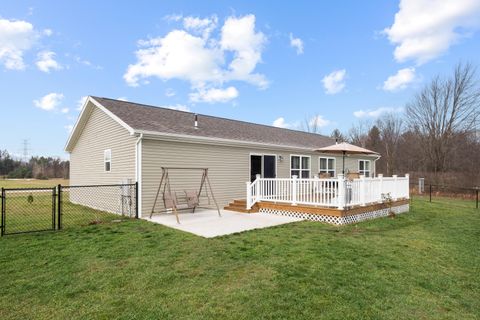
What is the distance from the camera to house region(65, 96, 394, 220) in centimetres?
977

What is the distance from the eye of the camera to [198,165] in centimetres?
1101

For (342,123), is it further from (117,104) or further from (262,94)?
(117,104)

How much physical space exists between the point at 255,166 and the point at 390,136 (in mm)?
25955

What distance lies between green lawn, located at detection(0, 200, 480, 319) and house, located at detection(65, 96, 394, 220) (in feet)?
10.3

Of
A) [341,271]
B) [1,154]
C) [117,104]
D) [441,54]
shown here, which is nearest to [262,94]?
[441,54]

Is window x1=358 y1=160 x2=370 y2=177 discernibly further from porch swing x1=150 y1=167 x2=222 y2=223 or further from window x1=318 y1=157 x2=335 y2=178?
porch swing x1=150 y1=167 x2=222 y2=223

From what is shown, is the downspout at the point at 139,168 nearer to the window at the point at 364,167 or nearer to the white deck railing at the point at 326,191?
the white deck railing at the point at 326,191

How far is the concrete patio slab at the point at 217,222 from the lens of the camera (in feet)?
24.5

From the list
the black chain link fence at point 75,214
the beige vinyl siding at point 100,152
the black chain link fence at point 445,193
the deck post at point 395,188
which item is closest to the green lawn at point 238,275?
the black chain link fence at point 75,214

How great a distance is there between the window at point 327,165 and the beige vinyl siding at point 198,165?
3536 mm

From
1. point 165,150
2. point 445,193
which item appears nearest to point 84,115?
point 165,150

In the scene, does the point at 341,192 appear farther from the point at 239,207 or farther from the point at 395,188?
the point at 395,188

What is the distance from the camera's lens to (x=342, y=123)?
38656mm

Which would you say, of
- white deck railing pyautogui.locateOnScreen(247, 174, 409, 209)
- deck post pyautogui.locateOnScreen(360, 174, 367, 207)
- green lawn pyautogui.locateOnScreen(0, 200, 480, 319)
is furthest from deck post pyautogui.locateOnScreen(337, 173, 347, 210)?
green lawn pyautogui.locateOnScreen(0, 200, 480, 319)
